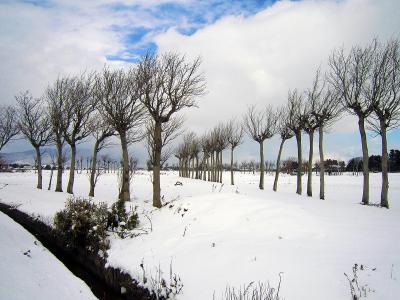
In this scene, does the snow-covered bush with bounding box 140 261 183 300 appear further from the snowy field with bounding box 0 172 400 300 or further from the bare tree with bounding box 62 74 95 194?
the bare tree with bounding box 62 74 95 194

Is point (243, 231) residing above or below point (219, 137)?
below

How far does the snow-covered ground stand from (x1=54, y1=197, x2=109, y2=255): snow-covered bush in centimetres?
79

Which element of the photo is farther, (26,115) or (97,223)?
(26,115)

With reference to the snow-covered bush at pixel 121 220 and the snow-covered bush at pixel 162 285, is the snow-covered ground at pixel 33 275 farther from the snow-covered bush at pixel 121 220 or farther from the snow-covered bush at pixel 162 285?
the snow-covered bush at pixel 121 220

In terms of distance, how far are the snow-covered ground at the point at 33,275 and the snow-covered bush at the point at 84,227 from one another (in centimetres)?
79

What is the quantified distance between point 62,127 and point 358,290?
21.3 m

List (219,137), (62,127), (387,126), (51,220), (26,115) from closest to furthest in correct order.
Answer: (51,220) < (387,126) < (62,127) < (26,115) < (219,137)

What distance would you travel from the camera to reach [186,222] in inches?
384

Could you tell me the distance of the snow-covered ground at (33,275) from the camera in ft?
20.6

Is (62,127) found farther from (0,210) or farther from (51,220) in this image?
(51,220)

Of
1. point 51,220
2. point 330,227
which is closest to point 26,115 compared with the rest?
point 51,220

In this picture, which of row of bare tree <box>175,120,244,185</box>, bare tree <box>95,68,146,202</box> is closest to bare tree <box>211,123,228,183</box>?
row of bare tree <box>175,120,244,185</box>

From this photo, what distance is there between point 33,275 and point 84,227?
257cm

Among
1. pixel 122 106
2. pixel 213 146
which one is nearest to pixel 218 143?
pixel 213 146
